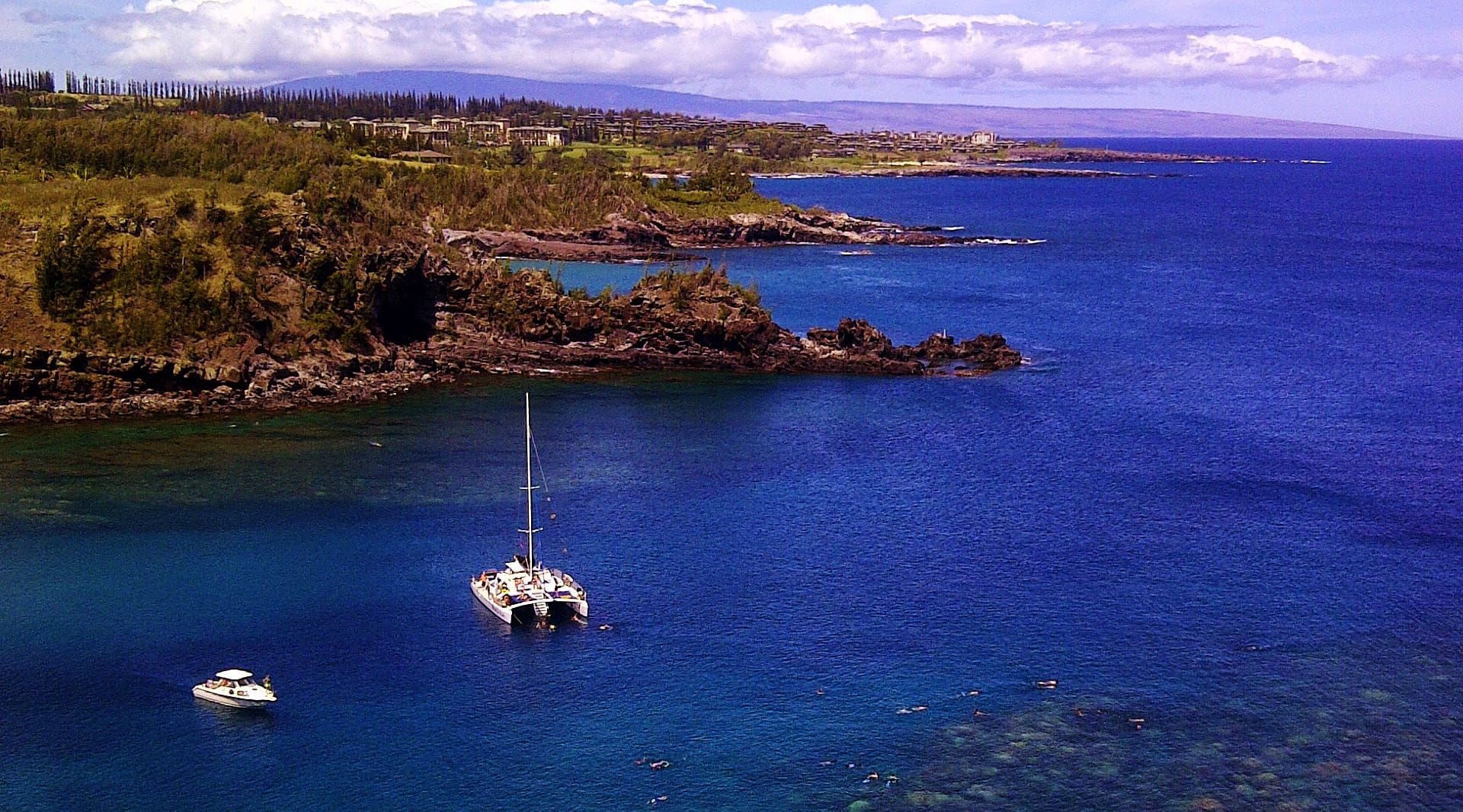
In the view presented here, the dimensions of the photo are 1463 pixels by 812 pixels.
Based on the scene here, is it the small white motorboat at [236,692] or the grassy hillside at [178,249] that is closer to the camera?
the small white motorboat at [236,692]

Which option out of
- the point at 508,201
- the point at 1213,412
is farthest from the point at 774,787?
the point at 508,201

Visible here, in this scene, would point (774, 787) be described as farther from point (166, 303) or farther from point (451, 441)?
point (166, 303)

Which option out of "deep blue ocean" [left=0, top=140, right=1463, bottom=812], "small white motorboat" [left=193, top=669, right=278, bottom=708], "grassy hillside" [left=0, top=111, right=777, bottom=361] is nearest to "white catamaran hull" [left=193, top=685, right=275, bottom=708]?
"small white motorboat" [left=193, top=669, right=278, bottom=708]

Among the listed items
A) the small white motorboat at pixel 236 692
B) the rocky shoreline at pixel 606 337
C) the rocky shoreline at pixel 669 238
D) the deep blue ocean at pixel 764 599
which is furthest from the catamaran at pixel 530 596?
the rocky shoreline at pixel 669 238

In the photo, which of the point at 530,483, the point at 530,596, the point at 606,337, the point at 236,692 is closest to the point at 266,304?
the point at 606,337

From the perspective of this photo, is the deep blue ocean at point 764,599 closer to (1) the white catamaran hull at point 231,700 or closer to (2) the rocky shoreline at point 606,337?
(1) the white catamaran hull at point 231,700

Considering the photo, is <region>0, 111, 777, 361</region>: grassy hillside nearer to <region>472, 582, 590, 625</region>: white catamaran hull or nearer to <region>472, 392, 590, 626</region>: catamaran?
<region>472, 392, 590, 626</region>: catamaran

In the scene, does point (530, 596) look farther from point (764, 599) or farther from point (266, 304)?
point (266, 304)

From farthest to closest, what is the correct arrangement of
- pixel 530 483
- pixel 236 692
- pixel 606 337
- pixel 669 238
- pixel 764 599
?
pixel 669 238, pixel 606 337, pixel 530 483, pixel 764 599, pixel 236 692
